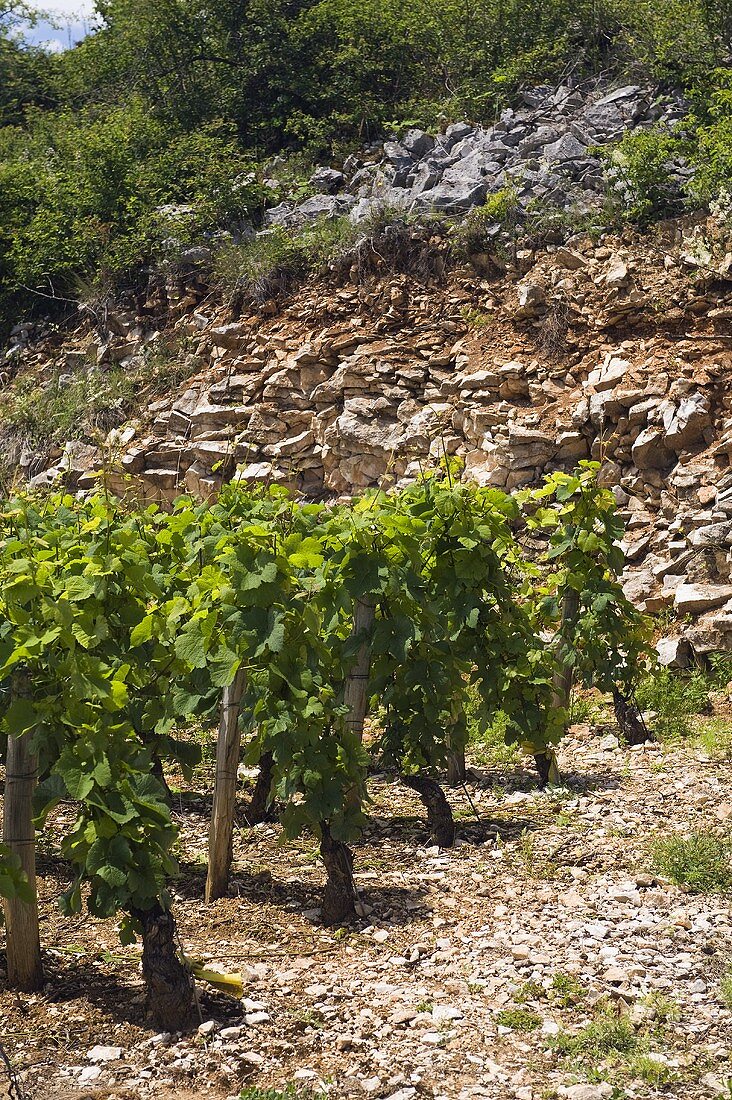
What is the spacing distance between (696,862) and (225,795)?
1885mm

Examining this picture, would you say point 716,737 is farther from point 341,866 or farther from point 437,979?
point 437,979

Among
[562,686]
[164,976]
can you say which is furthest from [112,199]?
[164,976]

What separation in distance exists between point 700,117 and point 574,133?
4.15ft

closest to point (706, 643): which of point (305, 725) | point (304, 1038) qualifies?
point (305, 725)

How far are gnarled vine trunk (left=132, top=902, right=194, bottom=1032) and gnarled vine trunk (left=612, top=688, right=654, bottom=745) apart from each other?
11.0 ft

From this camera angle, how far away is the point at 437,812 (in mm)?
4676

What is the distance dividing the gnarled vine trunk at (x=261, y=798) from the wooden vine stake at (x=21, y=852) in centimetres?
193

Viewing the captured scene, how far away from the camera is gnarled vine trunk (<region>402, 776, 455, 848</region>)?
15.3 ft

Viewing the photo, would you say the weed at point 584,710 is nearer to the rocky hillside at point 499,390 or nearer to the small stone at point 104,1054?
the rocky hillside at point 499,390

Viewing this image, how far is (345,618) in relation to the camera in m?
4.39

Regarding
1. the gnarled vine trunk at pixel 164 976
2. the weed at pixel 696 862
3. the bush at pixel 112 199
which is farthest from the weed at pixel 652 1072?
the bush at pixel 112 199

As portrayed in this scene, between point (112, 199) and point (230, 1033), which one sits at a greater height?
point (112, 199)

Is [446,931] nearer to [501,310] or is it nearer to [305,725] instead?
[305,725]

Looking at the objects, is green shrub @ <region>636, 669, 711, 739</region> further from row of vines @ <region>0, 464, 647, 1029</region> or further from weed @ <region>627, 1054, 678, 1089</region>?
weed @ <region>627, 1054, 678, 1089</region>
